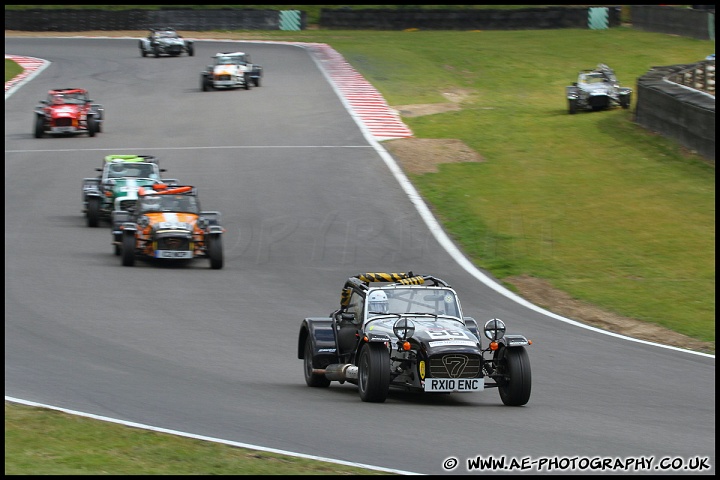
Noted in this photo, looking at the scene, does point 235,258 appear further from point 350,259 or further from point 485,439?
point 485,439

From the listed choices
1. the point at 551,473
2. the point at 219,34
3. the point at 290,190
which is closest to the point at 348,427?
the point at 551,473

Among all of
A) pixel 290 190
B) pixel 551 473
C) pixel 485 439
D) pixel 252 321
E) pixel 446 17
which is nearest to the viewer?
pixel 551 473

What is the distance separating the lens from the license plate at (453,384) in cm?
1116

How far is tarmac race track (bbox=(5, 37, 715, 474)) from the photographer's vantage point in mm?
9820

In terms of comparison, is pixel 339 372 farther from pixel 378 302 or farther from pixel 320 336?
pixel 378 302

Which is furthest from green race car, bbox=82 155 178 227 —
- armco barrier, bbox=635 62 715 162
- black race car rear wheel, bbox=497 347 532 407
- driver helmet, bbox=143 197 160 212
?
armco barrier, bbox=635 62 715 162

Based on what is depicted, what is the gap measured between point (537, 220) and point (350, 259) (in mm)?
5270

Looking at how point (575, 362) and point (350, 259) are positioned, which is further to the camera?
point (350, 259)

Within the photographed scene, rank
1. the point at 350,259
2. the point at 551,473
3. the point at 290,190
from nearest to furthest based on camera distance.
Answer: the point at 551,473 → the point at 350,259 → the point at 290,190

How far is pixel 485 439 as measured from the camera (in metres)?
9.55

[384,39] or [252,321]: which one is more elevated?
[384,39]

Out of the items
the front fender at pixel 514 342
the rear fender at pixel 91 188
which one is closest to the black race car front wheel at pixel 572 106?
the rear fender at pixel 91 188

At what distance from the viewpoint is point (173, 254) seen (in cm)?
2116

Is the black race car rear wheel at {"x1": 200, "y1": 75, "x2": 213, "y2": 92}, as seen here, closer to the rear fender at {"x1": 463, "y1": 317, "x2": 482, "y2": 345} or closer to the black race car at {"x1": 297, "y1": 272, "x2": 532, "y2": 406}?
the black race car at {"x1": 297, "y1": 272, "x2": 532, "y2": 406}
